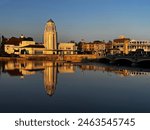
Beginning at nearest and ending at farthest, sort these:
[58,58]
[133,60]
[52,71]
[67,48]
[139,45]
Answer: [52,71], [133,60], [58,58], [67,48], [139,45]

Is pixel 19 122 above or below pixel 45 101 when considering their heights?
above

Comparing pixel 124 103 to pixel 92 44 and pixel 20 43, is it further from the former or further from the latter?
pixel 92 44

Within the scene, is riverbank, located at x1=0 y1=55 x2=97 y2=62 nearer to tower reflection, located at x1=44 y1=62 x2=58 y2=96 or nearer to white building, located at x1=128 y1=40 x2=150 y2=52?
white building, located at x1=128 y1=40 x2=150 y2=52

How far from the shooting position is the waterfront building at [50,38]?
179 ft

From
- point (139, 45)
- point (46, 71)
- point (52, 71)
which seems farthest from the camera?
point (139, 45)

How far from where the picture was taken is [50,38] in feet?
182

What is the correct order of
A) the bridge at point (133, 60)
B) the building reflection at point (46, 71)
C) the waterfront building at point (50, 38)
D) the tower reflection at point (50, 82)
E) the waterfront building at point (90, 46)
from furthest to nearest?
the waterfront building at point (90, 46), the waterfront building at point (50, 38), the bridge at point (133, 60), the building reflection at point (46, 71), the tower reflection at point (50, 82)

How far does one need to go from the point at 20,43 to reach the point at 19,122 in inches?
2258

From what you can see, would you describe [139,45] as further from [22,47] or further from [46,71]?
[46,71]

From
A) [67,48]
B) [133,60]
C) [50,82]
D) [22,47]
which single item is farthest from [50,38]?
[50,82]

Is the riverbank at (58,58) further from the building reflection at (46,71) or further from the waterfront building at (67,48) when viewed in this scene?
the building reflection at (46,71)

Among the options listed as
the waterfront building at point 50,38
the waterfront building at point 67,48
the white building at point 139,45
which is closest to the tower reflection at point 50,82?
the waterfront building at point 50,38

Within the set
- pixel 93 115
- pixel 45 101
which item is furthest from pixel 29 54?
pixel 93 115

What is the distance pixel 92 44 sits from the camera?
6750 cm
